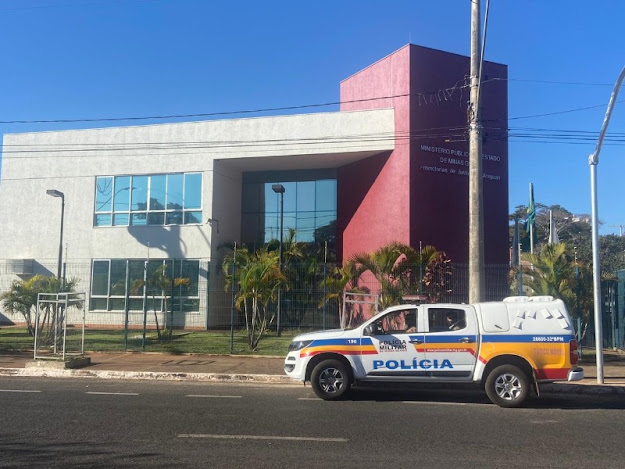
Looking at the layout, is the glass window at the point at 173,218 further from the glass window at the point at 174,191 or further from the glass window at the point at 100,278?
the glass window at the point at 100,278

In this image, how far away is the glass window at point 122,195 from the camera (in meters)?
25.7

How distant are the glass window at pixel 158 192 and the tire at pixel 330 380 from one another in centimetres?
1728

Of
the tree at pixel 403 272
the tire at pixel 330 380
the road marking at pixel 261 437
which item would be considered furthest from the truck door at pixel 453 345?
the tree at pixel 403 272

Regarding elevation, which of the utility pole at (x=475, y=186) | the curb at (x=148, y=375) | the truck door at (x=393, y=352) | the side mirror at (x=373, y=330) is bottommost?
the curb at (x=148, y=375)

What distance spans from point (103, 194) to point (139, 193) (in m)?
1.80

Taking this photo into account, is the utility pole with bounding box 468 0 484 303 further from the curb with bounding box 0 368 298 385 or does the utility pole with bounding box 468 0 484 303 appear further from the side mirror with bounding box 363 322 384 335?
the curb with bounding box 0 368 298 385

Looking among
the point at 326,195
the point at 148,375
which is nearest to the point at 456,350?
the point at 148,375

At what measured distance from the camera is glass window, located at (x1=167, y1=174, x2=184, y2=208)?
2520 cm

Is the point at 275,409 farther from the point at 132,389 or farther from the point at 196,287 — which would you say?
the point at 196,287

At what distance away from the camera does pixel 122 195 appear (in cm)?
2573

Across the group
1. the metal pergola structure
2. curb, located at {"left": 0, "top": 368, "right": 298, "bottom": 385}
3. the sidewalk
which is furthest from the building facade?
curb, located at {"left": 0, "top": 368, "right": 298, "bottom": 385}

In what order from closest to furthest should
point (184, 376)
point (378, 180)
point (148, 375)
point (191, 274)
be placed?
point (184, 376) → point (148, 375) → point (378, 180) → point (191, 274)

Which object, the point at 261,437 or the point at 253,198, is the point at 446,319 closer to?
the point at 261,437

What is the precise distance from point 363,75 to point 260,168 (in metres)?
6.61
